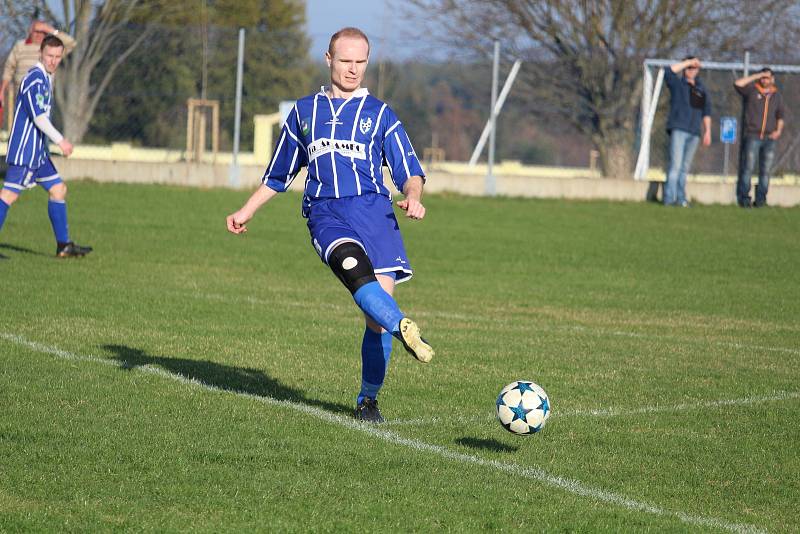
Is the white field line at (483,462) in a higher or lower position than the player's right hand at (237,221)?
lower

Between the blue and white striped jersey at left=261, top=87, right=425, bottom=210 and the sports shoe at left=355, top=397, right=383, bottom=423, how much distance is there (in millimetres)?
1011

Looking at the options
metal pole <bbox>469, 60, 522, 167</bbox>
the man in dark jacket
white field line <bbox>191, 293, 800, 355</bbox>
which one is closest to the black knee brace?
white field line <bbox>191, 293, 800, 355</bbox>

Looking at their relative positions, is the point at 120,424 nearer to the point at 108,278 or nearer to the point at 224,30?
the point at 108,278

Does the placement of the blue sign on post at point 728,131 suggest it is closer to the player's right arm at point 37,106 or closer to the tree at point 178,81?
the tree at point 178,81

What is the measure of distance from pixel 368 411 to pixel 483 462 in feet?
3.03

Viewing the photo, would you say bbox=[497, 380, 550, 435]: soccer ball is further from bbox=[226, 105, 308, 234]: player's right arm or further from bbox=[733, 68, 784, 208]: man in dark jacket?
bbox=[733, 68, 784, 208]: man in dark jacket

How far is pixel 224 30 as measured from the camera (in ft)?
70.0

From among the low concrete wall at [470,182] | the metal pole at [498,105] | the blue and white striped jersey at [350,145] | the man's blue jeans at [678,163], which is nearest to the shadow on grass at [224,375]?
the blue and white striped jersey at [350,145]

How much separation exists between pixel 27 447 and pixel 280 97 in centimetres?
1857

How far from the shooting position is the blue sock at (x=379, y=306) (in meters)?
5.44

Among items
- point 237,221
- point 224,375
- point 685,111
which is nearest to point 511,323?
point 224,375

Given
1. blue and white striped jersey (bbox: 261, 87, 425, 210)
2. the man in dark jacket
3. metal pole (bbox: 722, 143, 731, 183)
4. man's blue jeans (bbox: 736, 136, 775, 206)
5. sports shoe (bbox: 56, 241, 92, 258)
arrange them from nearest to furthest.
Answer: blue and white striped jersey (bbox: 261, 87, 425, 210) < sports shoe (bbox: 56, 241, 92, 258) < the man in dark jacket < man's blue jeans (bbox: 736, 136, 775, 206) < metal pole (bbox: 722, 143, 731, 183)

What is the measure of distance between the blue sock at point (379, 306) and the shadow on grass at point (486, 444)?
2.05 ft

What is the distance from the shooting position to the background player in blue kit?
19.0 feet
